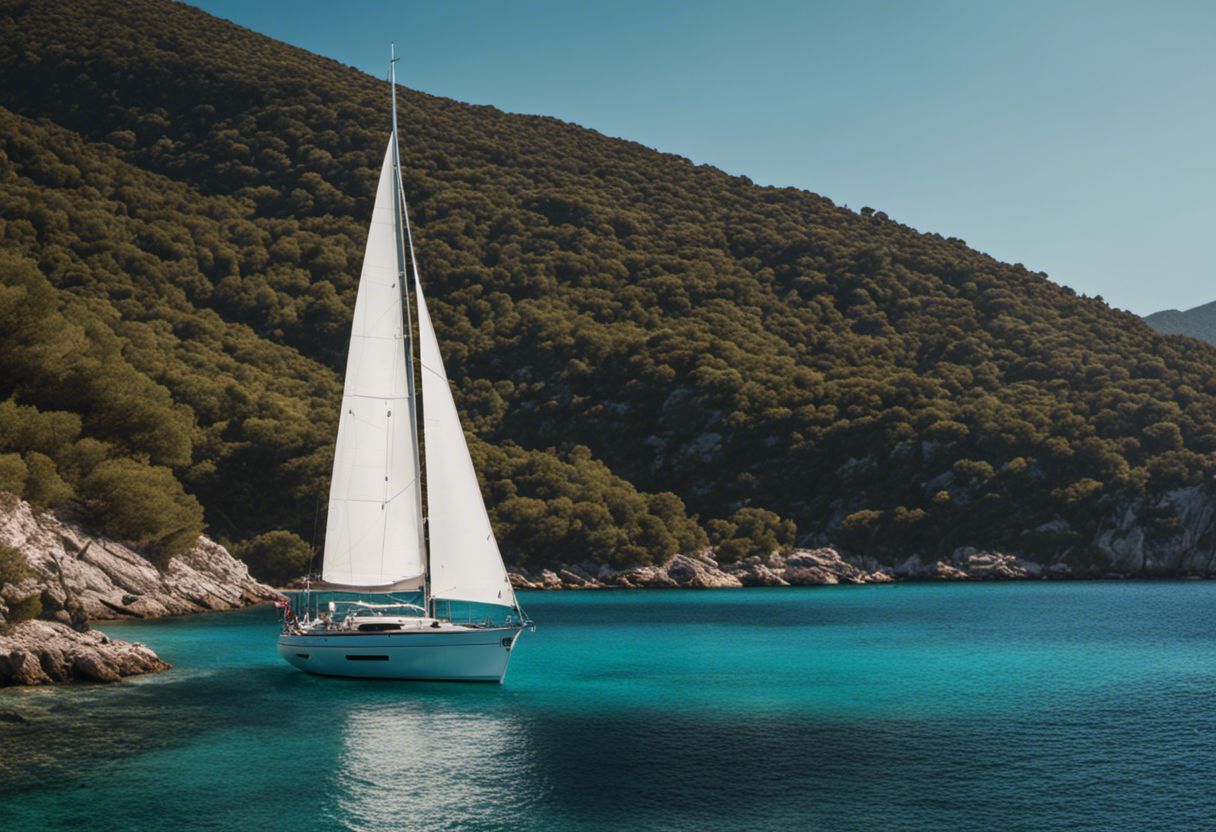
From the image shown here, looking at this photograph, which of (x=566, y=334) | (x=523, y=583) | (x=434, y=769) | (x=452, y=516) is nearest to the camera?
(x=434, y=769)

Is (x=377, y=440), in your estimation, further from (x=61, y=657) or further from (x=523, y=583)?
(x=523, y=583)

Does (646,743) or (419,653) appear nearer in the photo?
(646,743)

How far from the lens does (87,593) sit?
174ft

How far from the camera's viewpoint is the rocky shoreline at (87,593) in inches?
1353

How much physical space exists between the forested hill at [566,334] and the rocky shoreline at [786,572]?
73.9 inches

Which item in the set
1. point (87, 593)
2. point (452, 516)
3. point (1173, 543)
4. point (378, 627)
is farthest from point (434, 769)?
point (1173, 543)

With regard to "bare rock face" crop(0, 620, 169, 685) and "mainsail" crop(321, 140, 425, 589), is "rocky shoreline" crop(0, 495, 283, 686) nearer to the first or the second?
"bare rock face" crop(0, 620, 169, 685)

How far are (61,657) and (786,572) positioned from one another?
256 ft

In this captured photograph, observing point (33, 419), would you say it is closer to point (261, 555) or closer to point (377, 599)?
point (377, 599)

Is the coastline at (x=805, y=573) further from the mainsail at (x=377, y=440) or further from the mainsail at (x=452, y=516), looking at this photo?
the mainsail at (x=452, y=516)

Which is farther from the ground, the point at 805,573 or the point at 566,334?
the point at 566,334

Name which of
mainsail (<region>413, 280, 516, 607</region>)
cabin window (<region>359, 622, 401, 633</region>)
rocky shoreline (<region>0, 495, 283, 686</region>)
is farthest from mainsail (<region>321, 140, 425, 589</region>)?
rocky shoreline (<region>0, 495, 283, 686</region>)

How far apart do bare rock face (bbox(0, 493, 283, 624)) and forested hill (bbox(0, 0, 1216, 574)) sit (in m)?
4.01

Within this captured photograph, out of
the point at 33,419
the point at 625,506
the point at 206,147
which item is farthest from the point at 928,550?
the point at 206,147
